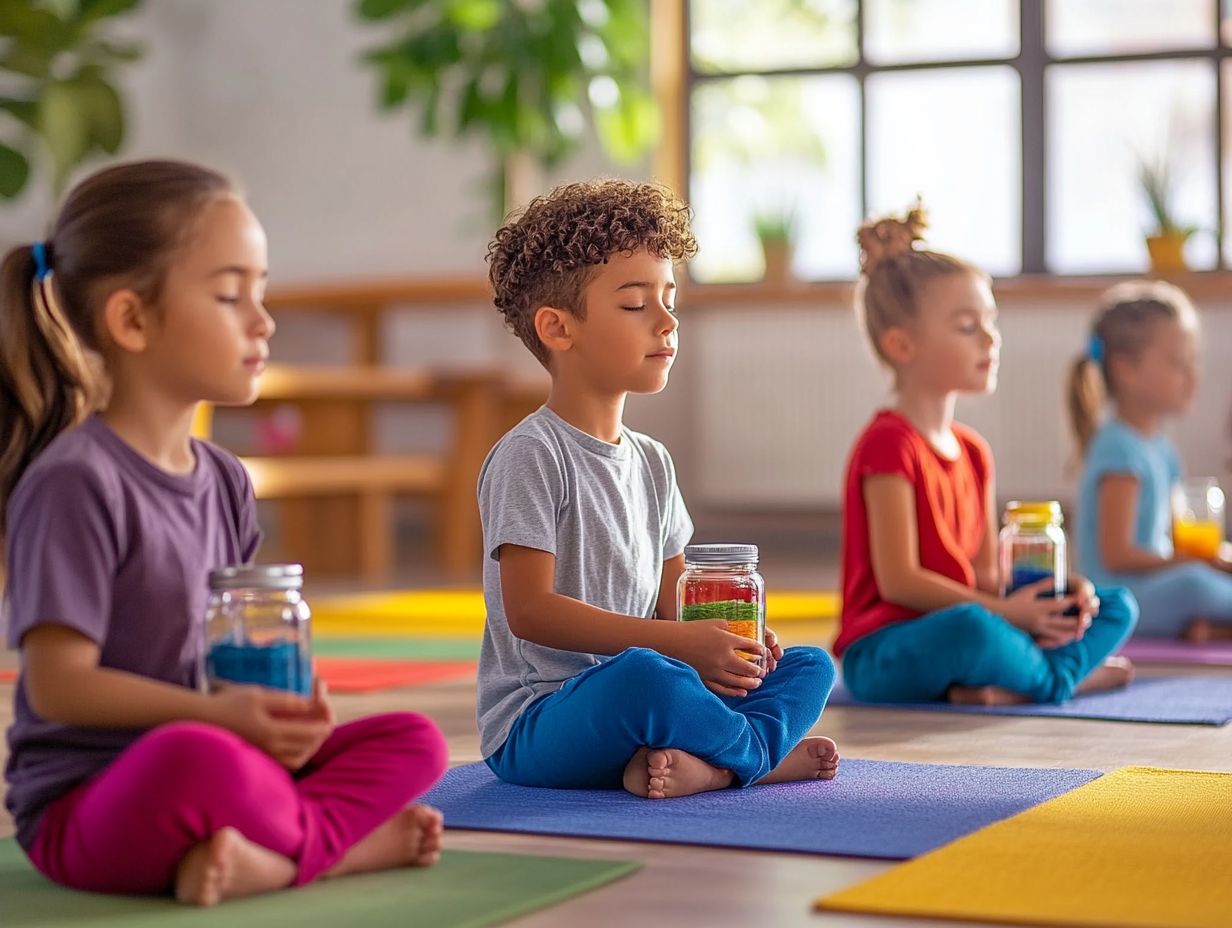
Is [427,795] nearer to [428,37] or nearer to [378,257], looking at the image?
[428,37]

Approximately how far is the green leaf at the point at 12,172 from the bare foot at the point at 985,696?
360 cm

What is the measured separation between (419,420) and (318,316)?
0.54m

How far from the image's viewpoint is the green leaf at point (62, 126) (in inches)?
212

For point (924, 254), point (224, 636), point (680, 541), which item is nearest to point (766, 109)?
point (924, 254)

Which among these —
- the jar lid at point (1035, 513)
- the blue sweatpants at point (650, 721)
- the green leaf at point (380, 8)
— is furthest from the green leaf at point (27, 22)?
the blue sweatpants at point (650, 721)

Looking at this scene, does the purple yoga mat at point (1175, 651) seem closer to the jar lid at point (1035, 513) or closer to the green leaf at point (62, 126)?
the jar lid at point (1035, 513)

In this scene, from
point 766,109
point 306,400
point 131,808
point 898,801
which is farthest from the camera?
point 766,109

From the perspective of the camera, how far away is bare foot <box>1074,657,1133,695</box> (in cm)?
272

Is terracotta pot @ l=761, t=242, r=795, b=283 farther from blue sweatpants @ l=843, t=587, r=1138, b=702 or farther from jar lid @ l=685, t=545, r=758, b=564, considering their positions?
jar lid @ l=685, t=545, r=758, b=564

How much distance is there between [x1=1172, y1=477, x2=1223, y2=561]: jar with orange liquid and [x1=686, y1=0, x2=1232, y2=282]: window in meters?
2.17

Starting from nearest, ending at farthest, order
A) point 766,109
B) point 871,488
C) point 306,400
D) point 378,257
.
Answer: point 871,488 → point 306,400 → point 766,109 → point 378,257

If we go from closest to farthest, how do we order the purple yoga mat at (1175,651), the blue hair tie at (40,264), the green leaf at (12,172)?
the blue hair tie at (40,264) < the purple yoga mat at (1175,651) < the green leaf at (12,172)

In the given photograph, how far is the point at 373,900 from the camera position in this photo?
4.70ft

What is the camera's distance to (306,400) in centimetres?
555
